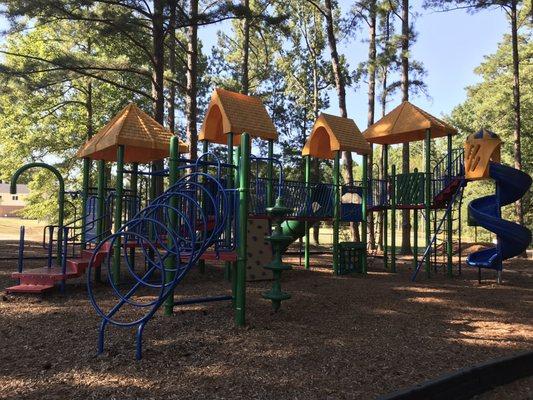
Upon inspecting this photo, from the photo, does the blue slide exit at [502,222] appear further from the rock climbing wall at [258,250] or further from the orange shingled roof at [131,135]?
the orange shingled roof at [131,135]

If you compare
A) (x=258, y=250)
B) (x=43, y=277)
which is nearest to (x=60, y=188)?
(x=43, y=277)

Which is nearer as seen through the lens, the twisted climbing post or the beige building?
the twisted climbing post

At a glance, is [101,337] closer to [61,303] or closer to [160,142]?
[61,303]

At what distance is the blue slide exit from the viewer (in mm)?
11062

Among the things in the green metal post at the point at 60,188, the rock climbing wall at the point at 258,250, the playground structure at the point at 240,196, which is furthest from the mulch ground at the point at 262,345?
the rock climbing wall at the point at 258,250

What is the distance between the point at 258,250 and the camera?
10.0m

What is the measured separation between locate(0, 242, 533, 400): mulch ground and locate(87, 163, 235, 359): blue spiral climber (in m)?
0.33

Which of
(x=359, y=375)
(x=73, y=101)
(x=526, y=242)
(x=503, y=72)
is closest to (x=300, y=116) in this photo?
(x=503, y=72)

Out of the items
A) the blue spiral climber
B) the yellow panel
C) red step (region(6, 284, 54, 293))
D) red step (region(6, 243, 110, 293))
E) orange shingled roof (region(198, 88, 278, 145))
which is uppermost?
orange shingled roof (region(198, 88, 278, 145))

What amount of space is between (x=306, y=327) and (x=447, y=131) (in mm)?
9253

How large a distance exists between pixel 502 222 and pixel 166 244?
8376 millimetres

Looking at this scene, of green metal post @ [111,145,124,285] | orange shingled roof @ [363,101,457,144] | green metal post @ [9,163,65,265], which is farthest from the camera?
orange shingled roof @ [363,101,457,144]

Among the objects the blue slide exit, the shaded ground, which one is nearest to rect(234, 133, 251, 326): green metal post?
the shaded ground

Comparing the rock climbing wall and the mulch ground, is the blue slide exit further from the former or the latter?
the rock climbing wall
